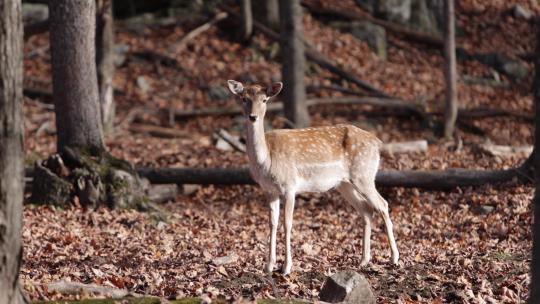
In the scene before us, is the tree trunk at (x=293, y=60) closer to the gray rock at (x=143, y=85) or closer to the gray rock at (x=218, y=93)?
the gray rock at (x=218, y=93)

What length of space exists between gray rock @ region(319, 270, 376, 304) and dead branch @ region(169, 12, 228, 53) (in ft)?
53.2

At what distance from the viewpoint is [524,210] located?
12.0 meters

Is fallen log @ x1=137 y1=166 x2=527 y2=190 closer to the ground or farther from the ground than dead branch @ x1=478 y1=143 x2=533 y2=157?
closer to the ground

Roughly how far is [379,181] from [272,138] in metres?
4.42

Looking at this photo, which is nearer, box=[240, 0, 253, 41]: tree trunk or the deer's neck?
the deer's neck

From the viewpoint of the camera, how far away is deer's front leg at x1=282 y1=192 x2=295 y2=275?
28.5 ft

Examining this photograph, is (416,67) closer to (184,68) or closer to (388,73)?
(388,73)

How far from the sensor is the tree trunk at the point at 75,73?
1219cm

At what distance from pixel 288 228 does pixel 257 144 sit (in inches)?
35.6

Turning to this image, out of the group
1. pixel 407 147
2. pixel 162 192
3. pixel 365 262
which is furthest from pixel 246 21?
pixel 365 262

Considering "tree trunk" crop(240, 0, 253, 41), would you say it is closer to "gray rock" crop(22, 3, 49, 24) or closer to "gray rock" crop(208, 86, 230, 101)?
"gray rock" crop(208, 86, 230, 101)

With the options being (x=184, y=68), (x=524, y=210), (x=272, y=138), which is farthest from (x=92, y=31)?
(x=184, y=68)

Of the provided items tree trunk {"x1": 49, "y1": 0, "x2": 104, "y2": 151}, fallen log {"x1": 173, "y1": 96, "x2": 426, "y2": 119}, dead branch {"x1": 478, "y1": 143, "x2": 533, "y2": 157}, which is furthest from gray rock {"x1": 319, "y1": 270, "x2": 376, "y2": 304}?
fallen log {"x1": 173, "y1": 96, "x2": 426, "y2": 119}

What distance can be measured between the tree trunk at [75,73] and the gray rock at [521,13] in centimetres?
1561
